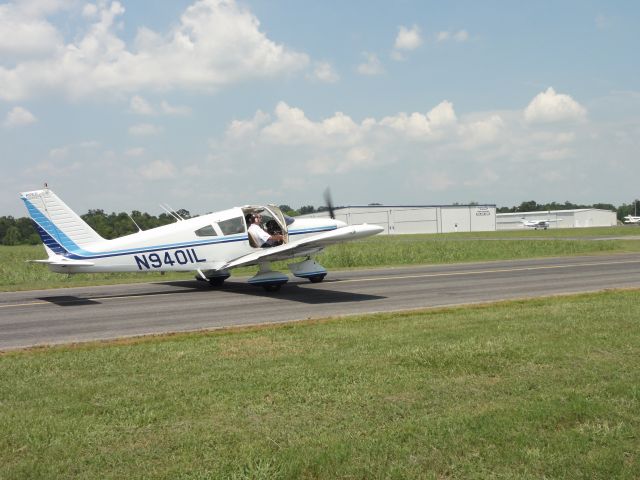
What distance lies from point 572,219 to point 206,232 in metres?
151

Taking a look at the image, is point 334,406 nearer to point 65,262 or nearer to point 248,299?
point 248,299

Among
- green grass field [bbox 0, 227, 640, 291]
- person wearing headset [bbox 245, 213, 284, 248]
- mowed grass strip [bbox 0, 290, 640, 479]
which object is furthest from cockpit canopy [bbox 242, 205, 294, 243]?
mowed grass strip [bbox 0, 290, 640, 479]

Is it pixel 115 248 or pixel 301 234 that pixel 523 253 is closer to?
pixel 301 234

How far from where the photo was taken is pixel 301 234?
19938mm

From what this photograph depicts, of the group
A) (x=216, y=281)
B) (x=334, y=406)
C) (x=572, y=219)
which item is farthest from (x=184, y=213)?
(x=572, y=219)

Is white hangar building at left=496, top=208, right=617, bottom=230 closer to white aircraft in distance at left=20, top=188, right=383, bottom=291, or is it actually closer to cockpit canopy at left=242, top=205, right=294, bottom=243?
cockpit canopy at left=242, top=205, right=294, bottom=243

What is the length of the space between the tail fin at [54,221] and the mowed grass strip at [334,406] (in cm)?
794

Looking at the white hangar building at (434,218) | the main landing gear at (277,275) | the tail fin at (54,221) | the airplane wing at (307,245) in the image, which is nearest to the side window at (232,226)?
the airplane wing at (307,245)

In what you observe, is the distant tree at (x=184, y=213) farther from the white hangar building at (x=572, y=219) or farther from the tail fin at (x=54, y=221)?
the white hangar building at (x=572, y=219)

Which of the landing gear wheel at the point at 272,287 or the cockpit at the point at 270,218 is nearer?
the landing gear wheel at the point at 272,287

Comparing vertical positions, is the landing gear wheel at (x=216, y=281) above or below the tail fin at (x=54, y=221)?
below

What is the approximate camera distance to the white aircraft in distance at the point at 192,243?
1727cm

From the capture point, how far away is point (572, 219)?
504 ft

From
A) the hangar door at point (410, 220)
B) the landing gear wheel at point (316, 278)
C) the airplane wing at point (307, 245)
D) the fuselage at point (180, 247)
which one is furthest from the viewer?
the hangar door at point (410, 220)
